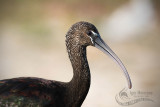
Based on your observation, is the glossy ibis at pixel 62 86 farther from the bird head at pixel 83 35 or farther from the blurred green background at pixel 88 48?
the blurred green background at pixel 88 48

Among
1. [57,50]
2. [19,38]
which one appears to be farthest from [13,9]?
[57,50]

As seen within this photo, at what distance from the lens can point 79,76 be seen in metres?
5.45

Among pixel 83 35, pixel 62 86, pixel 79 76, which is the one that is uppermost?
pixel 83 35

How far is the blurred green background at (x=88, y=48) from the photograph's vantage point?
10.3 meters

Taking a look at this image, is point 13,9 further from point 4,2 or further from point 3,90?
point 3,90

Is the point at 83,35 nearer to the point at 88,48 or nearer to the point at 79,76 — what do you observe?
the point at 79,76

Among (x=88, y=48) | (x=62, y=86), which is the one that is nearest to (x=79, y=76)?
(x=62, y=86)

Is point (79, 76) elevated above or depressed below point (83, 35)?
below

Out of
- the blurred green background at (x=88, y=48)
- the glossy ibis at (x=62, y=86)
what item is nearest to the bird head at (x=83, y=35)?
the glossy ibis at (x=62, y=86)

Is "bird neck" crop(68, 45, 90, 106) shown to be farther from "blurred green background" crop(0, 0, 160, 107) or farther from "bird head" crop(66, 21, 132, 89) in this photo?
"blurred green background" crop(0, 0, 160, 107)

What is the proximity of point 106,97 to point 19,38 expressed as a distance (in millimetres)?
3799

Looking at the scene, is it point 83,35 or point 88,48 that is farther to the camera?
point 88,48

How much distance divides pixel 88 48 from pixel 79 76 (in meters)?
5.51

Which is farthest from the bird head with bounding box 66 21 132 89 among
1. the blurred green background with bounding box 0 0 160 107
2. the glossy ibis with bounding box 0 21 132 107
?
the blurred green background with bounding box 0 0 160 107
